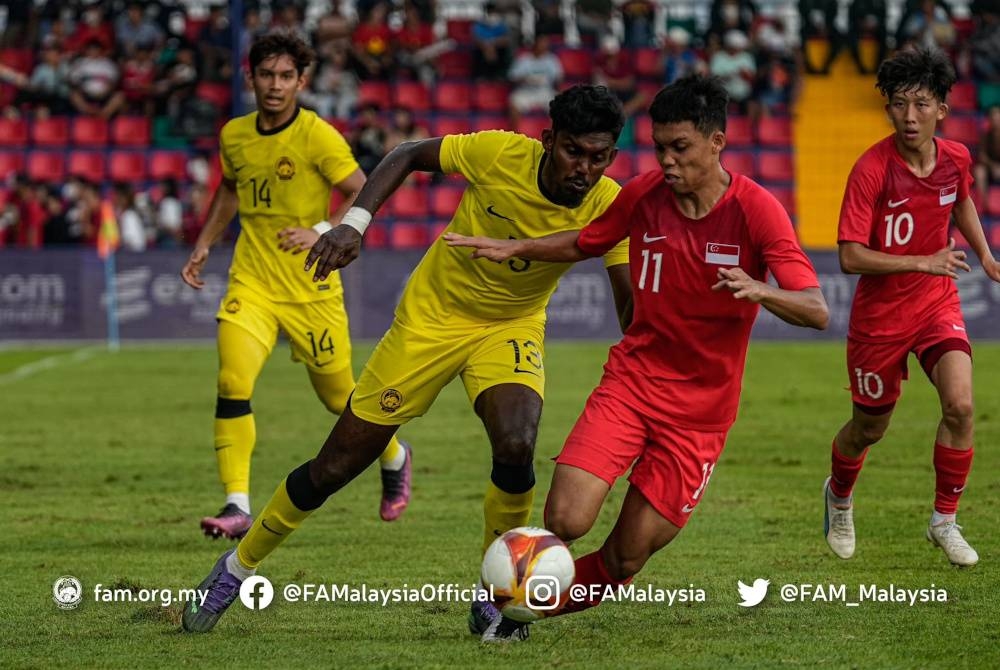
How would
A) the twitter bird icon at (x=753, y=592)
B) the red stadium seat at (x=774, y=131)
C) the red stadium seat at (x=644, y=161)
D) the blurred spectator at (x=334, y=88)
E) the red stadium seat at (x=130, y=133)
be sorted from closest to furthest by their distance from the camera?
the twitter bird icon at (x=753, y=592) < the blurred spectator at (x=334, y=88) < the red stadium seat at (x=644, y=161) < the red stadium seat at (x=130, y=133) < the red stadium seat at (x=774, y=131)

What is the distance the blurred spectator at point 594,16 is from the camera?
28359 mm

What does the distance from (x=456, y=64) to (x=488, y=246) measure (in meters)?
24.1

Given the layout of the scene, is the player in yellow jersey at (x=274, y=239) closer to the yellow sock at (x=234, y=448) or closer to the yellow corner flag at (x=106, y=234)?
the yellow sock at (x=234, y=448)

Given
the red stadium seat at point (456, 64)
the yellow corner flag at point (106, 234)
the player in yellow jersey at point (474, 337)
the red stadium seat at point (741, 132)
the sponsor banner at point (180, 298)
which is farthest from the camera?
the red stadium seat at point (456, 64)

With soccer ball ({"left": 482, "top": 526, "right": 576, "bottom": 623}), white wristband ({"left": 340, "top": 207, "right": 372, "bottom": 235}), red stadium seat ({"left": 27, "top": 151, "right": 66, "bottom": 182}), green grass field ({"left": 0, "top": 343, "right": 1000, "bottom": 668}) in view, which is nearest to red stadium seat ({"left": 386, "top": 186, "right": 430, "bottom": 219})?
red stadium seat ({"left": 27, "top": 151, "right": 66, "bottom": 182})

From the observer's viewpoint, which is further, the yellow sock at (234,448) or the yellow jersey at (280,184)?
the yellow jersey at (280,184)

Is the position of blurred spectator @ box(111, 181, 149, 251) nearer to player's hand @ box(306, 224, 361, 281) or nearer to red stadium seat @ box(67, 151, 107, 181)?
red stadium seat @ box(67, 151, 107, 181)

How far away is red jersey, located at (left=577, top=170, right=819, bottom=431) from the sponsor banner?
55.0 feet

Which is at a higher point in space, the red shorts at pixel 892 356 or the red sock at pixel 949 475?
the red shorts at pixel 892 356

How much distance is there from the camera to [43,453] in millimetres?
12328

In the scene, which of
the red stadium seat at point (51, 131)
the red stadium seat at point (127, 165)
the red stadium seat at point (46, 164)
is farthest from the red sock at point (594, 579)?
the red stadium seat at point (51, 131)

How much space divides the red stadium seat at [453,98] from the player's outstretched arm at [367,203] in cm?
2243

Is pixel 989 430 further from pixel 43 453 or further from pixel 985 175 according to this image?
pixel 985 175

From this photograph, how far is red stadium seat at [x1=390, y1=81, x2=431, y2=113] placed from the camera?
28.8 metres
